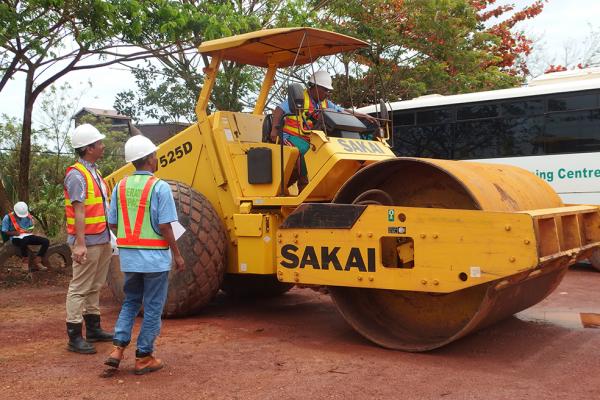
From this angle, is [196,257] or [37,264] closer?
[196,257]

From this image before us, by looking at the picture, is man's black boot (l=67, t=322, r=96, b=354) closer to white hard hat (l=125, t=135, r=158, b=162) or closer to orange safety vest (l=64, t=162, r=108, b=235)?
orange safety vest (l=64, t=162, r=108, b=235)

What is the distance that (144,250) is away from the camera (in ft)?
14.6

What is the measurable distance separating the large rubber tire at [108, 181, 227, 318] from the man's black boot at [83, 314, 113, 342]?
2.83ft

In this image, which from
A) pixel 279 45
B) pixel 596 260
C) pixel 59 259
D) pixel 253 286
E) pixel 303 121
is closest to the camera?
pixel 303 121

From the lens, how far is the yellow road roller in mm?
4676

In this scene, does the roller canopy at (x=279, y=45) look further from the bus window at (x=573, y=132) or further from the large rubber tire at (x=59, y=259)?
the bus window at (x=573, y=132)

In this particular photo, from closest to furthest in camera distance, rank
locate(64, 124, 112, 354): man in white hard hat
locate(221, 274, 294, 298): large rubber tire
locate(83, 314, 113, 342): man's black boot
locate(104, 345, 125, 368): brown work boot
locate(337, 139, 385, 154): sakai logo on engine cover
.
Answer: locate(104, 345, 125, 368): brown work boot < locate(64, 124, 112, 354): man in white hard hat < locate(83, 314, 113, 342): man's black boot < locate(337, 139, 385, 154): sakai logo on engine cover < locate(221, 274, 294, 298): large rubber tire

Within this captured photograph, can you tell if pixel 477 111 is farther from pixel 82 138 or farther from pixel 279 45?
pixel 82 138

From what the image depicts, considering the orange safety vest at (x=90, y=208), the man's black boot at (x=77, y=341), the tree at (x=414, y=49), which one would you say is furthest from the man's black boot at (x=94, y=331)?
the tree at (x=414, y=49)

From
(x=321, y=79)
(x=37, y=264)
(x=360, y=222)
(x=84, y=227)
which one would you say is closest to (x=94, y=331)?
(x=84, y=227)

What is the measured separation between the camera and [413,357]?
4910 mm

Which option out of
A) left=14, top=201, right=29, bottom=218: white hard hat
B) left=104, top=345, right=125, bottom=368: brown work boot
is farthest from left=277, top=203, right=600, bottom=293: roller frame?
left=14, top=201, right=29, bottom=218: white hard hat

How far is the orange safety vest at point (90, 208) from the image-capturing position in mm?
5074

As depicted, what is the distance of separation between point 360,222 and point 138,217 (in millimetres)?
1649
